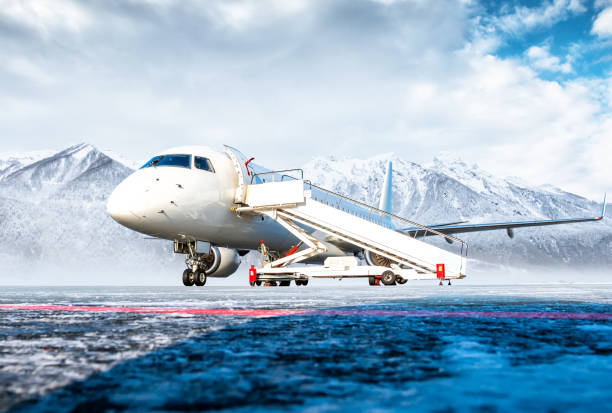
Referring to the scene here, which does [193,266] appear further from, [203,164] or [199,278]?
[203,164]

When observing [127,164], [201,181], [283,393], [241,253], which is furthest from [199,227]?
[127,164]

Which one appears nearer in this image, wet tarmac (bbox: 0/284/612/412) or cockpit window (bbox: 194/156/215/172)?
wet tarmac (bbox: 0/284/612/412)

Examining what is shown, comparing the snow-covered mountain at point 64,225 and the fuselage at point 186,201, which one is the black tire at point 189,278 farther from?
the snow-covered mountain at point 64,225

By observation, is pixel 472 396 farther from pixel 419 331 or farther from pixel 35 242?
pixel 35 242

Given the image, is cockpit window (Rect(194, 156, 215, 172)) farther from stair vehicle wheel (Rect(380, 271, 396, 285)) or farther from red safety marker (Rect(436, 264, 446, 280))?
red safety marker (Rect(436, 264, 446, 280))

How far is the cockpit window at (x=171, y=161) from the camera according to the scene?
46.8 feet

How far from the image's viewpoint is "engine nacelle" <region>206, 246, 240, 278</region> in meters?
16.3

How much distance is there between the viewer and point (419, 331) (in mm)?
2686

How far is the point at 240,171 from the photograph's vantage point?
15.7 metres

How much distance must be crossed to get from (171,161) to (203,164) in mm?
945

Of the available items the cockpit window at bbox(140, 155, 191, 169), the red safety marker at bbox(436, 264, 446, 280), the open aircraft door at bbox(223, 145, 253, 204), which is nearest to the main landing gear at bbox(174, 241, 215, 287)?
the open aircraft door at bbox(223, 145, 253, 204)

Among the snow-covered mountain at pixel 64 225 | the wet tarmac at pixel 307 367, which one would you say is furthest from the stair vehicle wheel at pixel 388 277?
the snow-covered mountain at pixel 64 225

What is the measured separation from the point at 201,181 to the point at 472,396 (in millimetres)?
13647

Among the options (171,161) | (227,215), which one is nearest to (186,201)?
(171,161)
